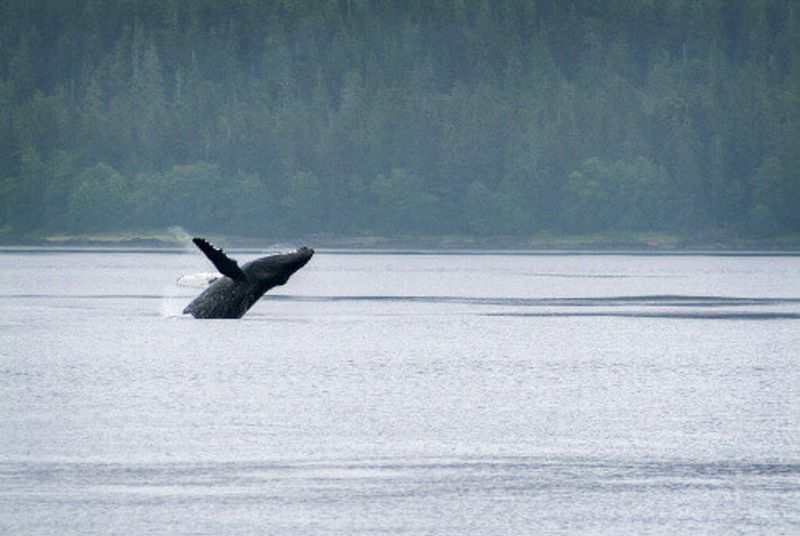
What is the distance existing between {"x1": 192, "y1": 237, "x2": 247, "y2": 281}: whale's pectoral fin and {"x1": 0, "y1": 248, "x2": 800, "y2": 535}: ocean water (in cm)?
243

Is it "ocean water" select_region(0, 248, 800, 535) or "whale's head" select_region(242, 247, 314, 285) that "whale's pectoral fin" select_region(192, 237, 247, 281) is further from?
"ocean water" select_region(0, 248, 800, 535)

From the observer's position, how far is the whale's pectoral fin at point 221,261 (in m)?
47.3

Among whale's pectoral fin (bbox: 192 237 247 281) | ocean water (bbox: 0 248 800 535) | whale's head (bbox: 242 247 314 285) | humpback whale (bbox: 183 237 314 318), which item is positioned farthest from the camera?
whale's head (bbox: 242 247 314 285)

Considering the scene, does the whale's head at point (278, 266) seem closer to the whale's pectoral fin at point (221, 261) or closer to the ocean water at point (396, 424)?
the whale's pectoral fin at point (221, 261)

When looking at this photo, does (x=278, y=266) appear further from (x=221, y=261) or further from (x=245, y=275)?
(x=221, y=261)

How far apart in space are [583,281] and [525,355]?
237 ft

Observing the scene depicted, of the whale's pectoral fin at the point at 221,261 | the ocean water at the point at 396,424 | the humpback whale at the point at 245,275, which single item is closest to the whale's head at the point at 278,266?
the humpback whale at the point at 245,275

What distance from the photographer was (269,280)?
5309 centimetres

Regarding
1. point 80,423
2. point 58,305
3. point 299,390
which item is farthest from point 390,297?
point 80,423

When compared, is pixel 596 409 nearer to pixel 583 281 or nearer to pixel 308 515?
pixel 308 515

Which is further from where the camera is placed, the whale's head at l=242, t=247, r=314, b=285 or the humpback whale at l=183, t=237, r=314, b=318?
the whale's head at l=242, t=247, r=314, b=285

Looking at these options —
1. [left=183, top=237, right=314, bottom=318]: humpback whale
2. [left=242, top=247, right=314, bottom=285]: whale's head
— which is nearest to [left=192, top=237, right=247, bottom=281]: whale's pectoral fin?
[left=183, top=237, right=314, bottom=318]: humpback whale

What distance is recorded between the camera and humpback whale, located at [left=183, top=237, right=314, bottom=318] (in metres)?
49.3

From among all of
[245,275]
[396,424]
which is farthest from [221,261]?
[396,424]
